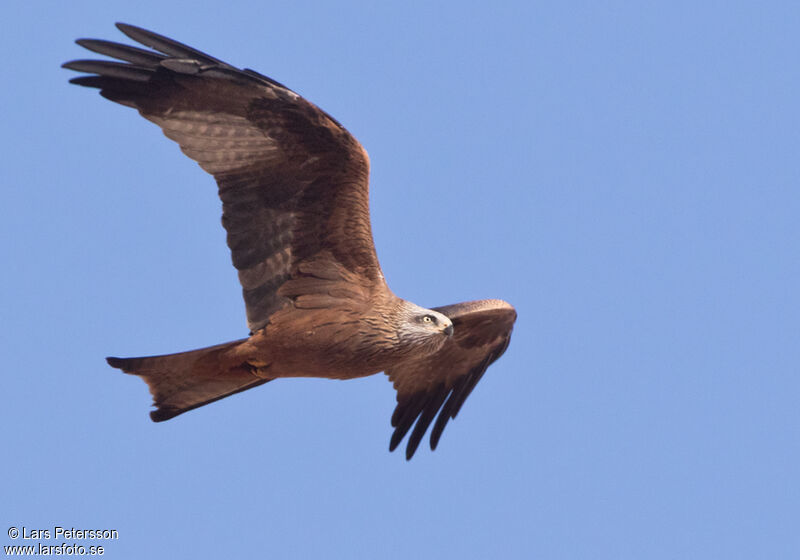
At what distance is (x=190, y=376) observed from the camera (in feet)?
40.6

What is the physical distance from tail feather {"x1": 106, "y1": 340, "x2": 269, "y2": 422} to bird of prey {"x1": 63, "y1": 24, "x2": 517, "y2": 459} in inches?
0.5

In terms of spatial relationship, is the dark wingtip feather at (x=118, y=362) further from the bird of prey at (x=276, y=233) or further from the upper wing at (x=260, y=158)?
the upper wing at (x=260, y=158)

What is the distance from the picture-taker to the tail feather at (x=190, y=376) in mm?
12141

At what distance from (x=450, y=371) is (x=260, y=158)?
354 cm

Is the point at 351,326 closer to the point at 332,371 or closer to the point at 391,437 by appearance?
the point at 332,371

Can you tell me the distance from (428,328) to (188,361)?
83.0 inches

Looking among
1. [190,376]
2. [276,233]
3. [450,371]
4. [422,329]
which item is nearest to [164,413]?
[190,376]

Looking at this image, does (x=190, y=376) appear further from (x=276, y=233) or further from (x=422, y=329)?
(x=422, y=329)

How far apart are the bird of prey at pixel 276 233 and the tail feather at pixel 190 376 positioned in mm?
12

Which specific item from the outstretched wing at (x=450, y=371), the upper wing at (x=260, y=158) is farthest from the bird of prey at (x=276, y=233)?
the outstretched wing at (x=450, y=371)

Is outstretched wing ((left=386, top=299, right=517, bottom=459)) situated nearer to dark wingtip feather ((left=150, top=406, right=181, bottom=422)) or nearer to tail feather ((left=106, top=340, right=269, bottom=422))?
tail feather ((left=106, top=340, right=269, bottom=422))

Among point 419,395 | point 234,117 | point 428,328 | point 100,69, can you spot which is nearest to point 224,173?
point 234,117

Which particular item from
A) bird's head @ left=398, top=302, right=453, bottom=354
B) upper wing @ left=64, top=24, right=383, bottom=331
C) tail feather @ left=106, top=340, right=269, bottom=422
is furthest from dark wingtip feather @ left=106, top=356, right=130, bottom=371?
bird's head @ left=398, top=302, right=453, bottom=354

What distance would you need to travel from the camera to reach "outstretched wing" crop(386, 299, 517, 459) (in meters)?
14.1
